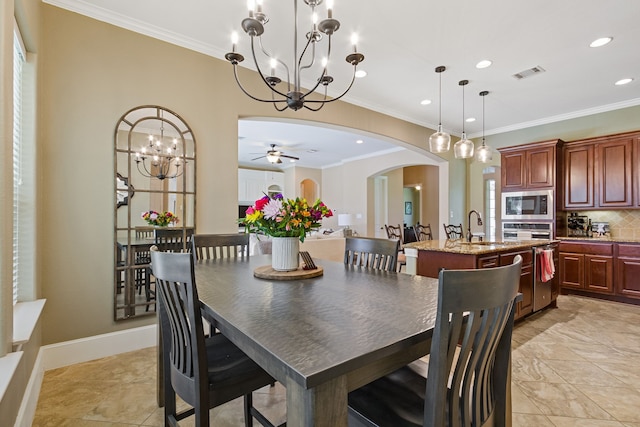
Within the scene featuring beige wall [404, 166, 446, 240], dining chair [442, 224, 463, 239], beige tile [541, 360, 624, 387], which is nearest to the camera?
beige tile [541, 360, 624, 387]

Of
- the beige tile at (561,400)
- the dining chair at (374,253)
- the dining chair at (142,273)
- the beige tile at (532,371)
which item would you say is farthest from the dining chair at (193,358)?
the beige tile at (532,371)

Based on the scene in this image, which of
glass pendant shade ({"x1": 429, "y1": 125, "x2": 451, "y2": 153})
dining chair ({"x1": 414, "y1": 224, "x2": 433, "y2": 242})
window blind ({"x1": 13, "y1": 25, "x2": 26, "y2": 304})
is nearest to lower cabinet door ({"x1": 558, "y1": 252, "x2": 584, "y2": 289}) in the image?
dining chair ({"x1": 414, "y1": 224, "x2": 433, "y2": 242})

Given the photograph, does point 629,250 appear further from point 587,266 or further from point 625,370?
point 625,370

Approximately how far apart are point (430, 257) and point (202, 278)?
2279mm

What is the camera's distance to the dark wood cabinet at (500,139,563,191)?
183 inches

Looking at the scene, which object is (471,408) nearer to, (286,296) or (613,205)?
(286,296)

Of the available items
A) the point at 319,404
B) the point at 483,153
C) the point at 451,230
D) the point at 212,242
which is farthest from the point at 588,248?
the point at 319,404

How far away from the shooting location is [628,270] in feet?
13.1

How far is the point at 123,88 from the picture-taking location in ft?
8.66

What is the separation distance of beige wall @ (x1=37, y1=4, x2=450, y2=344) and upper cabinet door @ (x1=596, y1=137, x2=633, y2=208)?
5.45 metres

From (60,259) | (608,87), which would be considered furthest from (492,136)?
(60,259)

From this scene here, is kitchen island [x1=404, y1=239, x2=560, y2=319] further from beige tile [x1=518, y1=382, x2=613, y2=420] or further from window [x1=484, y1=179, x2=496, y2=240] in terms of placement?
window [x1=484, y1=179, x2=496, y2=240]

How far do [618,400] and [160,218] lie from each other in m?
3.75

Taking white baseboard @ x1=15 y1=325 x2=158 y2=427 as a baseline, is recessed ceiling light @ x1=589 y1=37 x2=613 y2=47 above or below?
above
